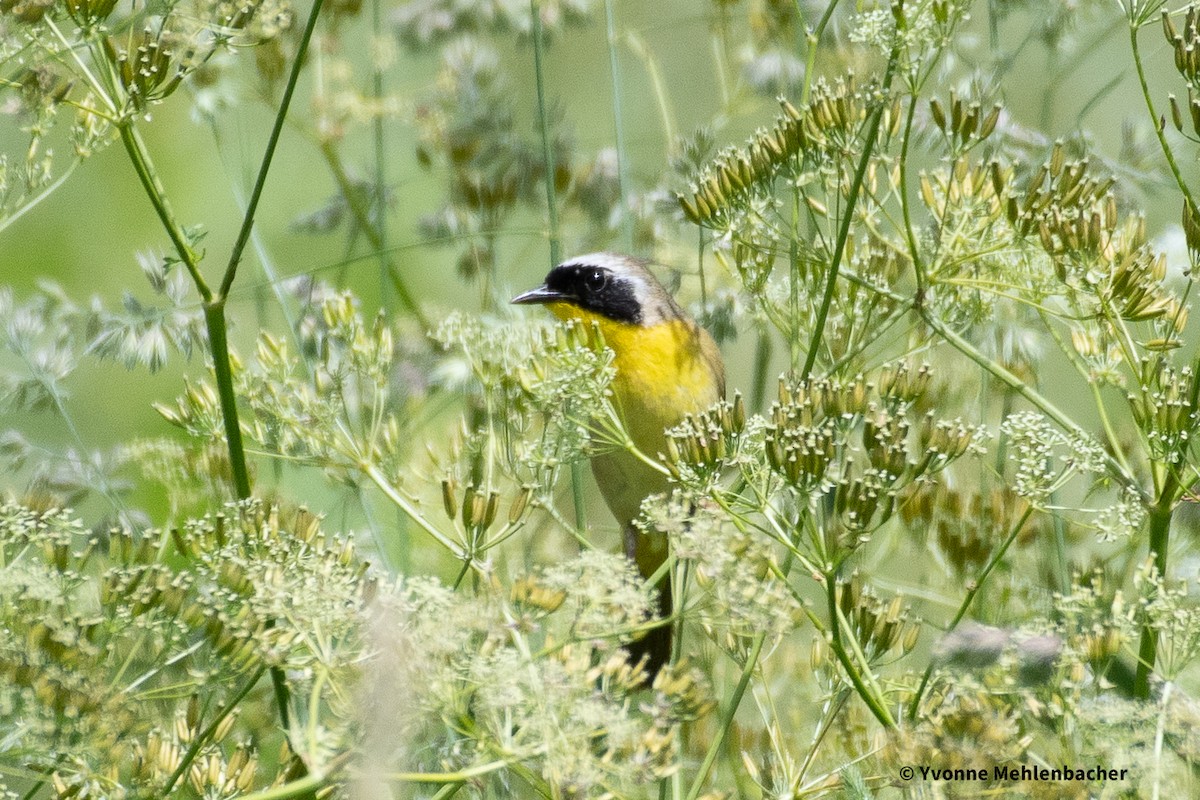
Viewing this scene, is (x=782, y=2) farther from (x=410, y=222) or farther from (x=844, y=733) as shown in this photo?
(x=410, y=222)

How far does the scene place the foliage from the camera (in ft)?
4.38

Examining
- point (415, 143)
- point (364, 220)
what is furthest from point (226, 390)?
point (415, 143)

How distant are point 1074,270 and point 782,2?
138 cm

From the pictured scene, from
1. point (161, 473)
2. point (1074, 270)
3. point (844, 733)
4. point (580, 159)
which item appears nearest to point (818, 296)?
point (1074, 270)

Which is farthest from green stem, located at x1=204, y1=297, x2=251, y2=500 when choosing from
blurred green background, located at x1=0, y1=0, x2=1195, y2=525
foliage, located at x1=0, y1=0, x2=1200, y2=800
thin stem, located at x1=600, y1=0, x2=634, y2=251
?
blurred green background, located at x1=0, y1=0, x2=1195, y2=525

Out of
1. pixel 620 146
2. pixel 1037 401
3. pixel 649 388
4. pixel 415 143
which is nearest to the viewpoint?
pixel 1037 401

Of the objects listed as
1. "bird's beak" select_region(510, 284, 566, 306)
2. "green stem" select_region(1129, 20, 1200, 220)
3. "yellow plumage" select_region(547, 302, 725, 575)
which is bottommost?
"green stem" select_region(1129, 20, 1200, 220)

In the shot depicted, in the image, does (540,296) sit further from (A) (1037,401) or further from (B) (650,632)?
(A) (1037,401)

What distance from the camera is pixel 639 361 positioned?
3350 mm

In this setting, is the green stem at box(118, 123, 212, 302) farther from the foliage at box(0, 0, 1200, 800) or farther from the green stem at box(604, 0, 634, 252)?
the green stem at box(604, 0, 634, 252)

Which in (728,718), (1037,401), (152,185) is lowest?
(728,718)

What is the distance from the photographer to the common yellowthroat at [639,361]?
10.7 ft

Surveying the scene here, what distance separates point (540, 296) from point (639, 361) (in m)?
0.31

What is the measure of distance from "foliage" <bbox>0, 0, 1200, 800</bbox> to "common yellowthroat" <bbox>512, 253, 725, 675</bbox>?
639mm
